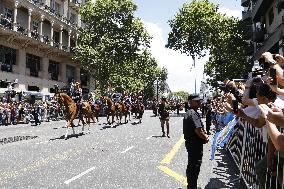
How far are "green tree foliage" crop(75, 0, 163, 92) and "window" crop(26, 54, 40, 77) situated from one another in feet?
20.6

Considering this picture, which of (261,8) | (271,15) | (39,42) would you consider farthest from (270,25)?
(39,42)

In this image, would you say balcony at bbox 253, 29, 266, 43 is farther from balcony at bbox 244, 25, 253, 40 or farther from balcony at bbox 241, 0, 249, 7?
balcony at bbox 241, 0, 249, 7

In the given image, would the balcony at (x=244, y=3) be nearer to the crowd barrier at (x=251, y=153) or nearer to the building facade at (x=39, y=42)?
the building facade at (x=39, y=42)

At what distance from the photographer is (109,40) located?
49375 millimetres

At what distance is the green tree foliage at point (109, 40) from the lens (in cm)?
4869

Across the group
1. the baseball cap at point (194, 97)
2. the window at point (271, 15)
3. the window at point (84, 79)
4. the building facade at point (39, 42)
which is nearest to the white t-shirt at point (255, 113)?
the baseball cap at point (194, 97)

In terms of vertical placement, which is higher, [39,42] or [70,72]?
[39,42]

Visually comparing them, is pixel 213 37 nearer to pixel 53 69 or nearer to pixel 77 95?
pixel 53 69

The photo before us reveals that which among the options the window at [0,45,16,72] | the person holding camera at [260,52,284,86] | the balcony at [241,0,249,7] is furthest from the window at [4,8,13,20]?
the balcony at [241,0,249,7]

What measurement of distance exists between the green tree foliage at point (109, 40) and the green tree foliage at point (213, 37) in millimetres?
7936

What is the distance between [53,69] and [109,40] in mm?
7961

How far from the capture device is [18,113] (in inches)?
1153

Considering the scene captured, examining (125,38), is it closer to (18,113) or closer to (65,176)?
(18,113)

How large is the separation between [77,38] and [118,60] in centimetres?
650
